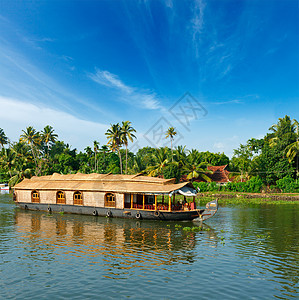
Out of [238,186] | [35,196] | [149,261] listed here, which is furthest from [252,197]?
[149,261]

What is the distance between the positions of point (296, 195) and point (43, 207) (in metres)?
36.8

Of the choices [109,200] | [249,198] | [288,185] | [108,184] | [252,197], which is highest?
[108,184]

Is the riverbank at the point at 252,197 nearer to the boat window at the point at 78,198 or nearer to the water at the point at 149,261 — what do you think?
the water at the point at 149,261

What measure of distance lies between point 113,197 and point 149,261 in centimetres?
1415

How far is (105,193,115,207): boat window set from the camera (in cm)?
2729

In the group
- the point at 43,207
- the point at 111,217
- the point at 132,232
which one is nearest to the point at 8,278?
the point at 132,232

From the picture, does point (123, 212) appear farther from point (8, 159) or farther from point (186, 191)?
point (8, 159)

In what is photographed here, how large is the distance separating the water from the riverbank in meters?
18.5

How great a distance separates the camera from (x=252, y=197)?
44.6 m

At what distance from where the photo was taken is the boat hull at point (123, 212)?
78.0ft

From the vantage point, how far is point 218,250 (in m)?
15.7

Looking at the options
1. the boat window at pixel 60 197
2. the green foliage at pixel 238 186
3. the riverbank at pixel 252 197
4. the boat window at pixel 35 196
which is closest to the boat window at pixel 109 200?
the boat window at pixel 60 197

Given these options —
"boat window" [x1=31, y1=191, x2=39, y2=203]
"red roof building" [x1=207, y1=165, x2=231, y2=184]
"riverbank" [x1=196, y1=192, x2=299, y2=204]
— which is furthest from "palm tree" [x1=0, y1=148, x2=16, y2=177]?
"red roof building" [x1=207, y1=165, x2=231, y2=184]

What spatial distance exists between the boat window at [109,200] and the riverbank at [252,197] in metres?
17.5
